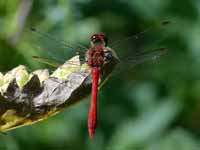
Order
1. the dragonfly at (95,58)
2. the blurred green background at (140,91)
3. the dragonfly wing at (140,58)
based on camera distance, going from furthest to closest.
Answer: the blurred green background at (140,91) < the dragonfly wing at (140,58) < the dragonfly at (95,58)

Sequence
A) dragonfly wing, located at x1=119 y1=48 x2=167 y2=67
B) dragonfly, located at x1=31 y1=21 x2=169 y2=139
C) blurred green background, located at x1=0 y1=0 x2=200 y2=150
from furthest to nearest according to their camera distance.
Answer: blurred green background, located at x1=0 y1=0 x2=200 y2=150, dragonfly wing, located at x1=119 y1=48 x2=167 y2=67, dragonfly, located at x1=31 y1=21 x2=169 y2=139

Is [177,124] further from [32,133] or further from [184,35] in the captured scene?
[32,133]

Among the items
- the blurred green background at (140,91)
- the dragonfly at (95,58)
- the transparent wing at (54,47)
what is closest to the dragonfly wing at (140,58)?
the dragonfly at (95,58)

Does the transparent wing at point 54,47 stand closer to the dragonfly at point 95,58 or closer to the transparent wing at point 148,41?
the dragonfly at point 95,58

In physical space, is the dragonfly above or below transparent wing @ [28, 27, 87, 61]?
below

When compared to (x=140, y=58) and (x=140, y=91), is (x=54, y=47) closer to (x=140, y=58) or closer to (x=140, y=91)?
(x=140, y=58)

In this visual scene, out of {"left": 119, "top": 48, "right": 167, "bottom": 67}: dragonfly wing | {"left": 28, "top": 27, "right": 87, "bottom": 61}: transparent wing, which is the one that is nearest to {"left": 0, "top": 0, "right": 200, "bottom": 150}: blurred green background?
{"left": 28, "top": 27, "right": 87, "bottom": 61}: transparent wing

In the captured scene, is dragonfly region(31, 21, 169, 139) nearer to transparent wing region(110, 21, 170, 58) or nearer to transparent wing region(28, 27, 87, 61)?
transparent wing region(28, 27, 87, 61)

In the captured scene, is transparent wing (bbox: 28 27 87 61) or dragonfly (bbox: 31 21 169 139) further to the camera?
transparent wing (bbox: 28 27 87 61)

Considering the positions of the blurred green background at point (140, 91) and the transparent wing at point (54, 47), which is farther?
the blurred green background at point (140, 91)
